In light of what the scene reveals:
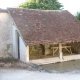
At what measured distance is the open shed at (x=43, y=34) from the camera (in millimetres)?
13672

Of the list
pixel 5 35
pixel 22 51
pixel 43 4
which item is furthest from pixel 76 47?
pixel 43 4

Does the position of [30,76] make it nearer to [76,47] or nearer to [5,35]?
[5,35]

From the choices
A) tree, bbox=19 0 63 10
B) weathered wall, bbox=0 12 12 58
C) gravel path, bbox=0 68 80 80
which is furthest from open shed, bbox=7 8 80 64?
tree, bbox=19 0 63 10

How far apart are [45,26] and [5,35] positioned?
144 inches

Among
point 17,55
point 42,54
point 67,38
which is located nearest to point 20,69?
point 17,55

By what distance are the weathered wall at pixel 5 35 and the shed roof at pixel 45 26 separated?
0.80 m

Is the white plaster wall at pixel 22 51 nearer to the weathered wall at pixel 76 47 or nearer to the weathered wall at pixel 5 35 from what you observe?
the weathered wall at pixel 5 35

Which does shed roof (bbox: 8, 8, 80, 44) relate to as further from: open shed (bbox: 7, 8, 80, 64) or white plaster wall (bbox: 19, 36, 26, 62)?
white plaster wall (bbox: 19, 36, 26, 62)

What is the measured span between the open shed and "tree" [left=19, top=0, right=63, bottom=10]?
9383 mm

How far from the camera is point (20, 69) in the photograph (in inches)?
471

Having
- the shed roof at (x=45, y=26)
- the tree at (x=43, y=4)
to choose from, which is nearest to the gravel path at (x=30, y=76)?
the shed roof at (x=45, y=26)

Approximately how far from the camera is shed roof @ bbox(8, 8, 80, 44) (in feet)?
45.1

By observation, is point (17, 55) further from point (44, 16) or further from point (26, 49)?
point (44, 16)

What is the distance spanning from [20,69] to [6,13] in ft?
19.9
